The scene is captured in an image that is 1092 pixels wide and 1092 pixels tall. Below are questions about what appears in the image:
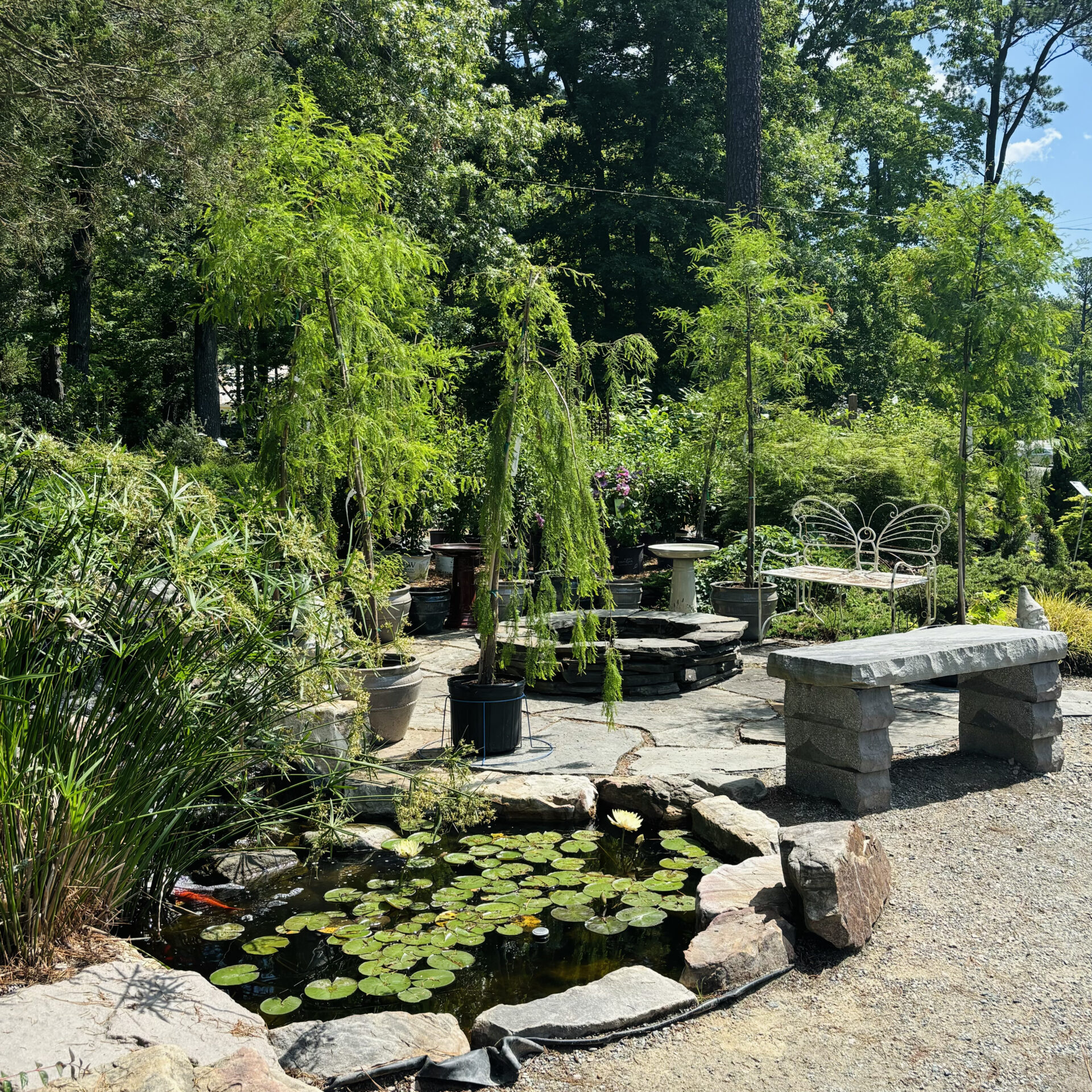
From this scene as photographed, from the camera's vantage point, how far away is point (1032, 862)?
3.94m

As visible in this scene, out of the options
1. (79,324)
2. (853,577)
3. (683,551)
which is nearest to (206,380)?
(79,324)

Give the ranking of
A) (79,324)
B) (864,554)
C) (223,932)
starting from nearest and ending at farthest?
(223,932) < (864,554) < (79,324)

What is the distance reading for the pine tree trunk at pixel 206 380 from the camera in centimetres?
1540

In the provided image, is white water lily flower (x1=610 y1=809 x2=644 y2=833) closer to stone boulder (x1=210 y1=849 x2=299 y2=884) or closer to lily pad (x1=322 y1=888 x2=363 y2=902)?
lily pad (x1=322 y1=888 x2=363 y2=902)

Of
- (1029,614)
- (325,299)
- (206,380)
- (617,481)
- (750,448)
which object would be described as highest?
(206,380)

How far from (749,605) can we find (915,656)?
3985mm

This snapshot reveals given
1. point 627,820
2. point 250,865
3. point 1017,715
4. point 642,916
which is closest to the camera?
point 642,916

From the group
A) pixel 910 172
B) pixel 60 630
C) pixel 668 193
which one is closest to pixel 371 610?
pixel 60 630

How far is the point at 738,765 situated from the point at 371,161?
13.4 ft

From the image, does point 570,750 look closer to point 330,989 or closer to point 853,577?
point 330,989

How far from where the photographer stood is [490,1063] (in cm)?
260

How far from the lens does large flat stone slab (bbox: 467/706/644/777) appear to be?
5012 millimetres

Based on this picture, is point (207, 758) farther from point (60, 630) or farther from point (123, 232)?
point (123, 232)

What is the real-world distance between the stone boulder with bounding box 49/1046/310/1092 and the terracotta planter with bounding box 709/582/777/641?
6.51m
